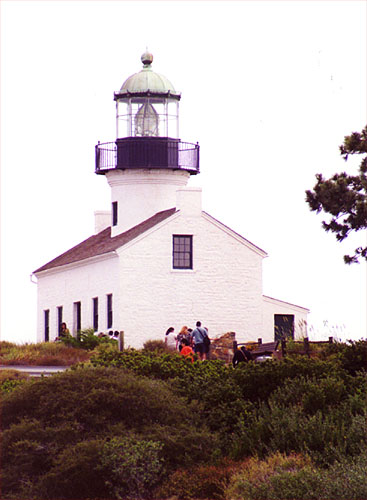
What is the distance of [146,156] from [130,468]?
33.4 metres

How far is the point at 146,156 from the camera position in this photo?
160 ft

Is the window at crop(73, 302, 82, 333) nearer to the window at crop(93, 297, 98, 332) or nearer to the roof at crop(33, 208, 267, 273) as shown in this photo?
the roof at crop(33, 208, 267, 273)

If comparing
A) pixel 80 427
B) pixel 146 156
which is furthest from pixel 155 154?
pixel 80 427

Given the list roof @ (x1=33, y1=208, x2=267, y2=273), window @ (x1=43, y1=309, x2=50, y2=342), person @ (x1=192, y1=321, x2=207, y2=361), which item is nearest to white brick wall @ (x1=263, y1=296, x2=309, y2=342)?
roof @ (x1=33, y1=208, x2=267, y2=273)

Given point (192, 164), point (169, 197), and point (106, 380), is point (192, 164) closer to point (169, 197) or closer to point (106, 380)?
point (169, 197)

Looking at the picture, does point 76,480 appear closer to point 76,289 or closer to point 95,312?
point 95,312

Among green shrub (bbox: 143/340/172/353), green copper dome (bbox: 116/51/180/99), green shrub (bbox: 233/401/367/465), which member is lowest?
green shrub (bbox: 233/401/367/465)

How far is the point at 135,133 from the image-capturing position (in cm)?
4953

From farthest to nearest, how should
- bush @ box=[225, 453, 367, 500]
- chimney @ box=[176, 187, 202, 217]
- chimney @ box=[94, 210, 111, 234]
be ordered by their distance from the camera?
chimney @ box=[94, 210, 111, 234] < chimney @ box=[176, 187, 202, 217] < bush @ box=[225, 453, 367, 500]

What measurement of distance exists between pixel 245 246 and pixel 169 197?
4854 millimetres

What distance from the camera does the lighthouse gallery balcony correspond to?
4875 cm

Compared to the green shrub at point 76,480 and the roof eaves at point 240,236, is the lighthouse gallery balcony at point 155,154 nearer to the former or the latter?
the roof eaves at point 240,236

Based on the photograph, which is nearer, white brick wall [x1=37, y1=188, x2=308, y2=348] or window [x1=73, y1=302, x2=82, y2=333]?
white brick wall [x1=37, y1=188, x2=308, y2=348]

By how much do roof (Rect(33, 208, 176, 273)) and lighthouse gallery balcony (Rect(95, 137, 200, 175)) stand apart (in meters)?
2.28
